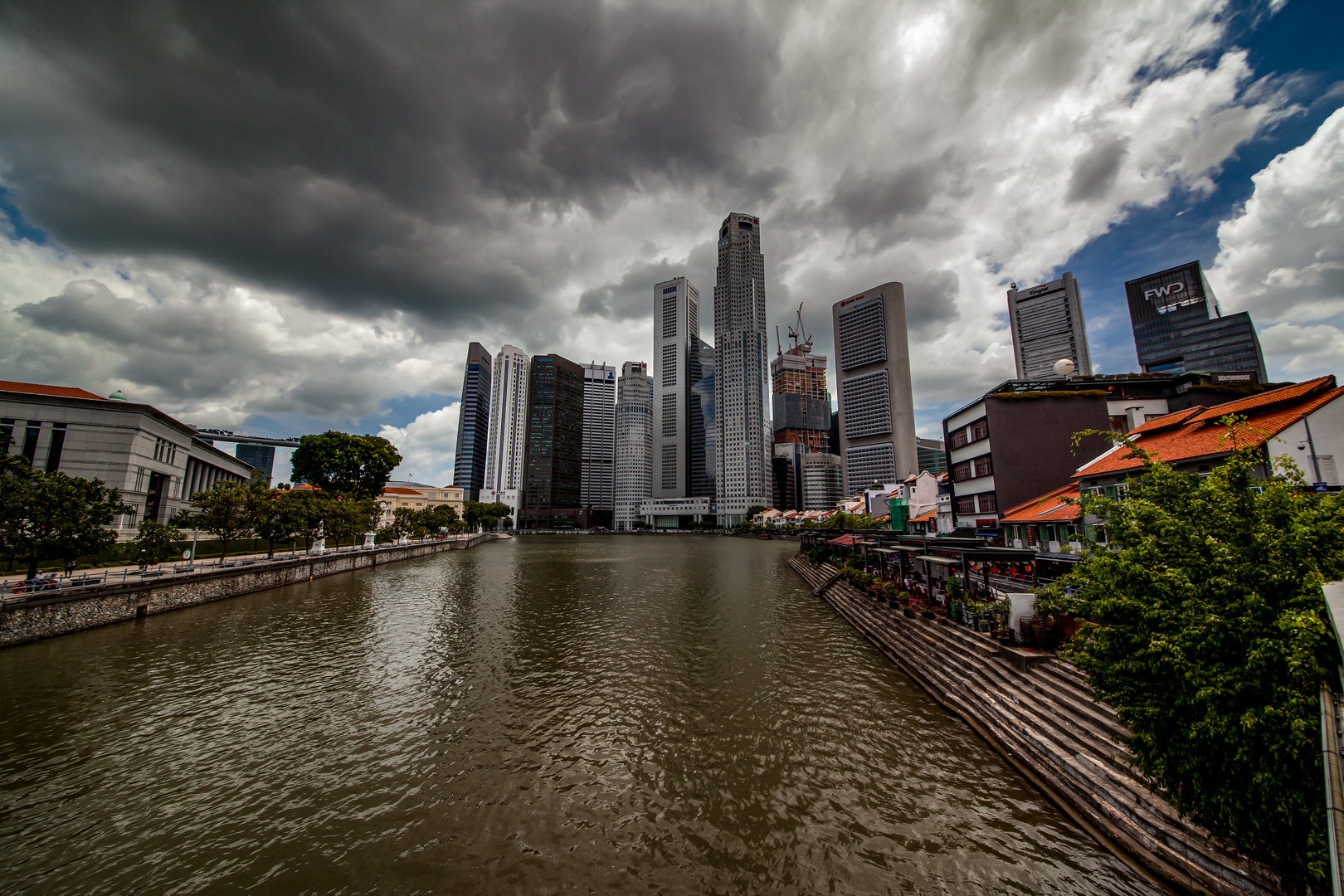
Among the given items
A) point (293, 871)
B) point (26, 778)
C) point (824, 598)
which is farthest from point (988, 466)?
point (26, 778)

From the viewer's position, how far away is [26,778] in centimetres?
1132

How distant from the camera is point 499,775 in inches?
474

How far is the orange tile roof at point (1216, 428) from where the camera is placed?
59.3 feet

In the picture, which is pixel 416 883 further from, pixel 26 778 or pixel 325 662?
pixel 325 662

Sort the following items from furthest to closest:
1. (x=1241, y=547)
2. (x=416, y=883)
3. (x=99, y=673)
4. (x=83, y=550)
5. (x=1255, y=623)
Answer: (x=83, y=550) → (x=99, y=673) → (x=416, y=883) → (x=1241, y=547) → (x=1255, y=623)

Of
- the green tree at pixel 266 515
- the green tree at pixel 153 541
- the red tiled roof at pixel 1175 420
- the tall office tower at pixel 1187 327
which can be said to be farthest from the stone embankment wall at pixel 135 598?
the tall office tower at pixel 1187 327

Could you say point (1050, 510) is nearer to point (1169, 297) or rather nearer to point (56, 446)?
point (56, 446)

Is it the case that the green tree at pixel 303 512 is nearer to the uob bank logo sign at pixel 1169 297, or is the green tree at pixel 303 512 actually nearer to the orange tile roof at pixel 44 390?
the orange tile roof at pixel 44 390

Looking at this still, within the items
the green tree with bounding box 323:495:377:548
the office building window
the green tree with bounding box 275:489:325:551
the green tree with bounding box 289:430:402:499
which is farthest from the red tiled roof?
the green tree with bounding box 289:430:402:499

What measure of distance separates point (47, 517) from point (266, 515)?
1814 cm

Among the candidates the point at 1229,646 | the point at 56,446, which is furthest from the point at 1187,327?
the point at 56,446

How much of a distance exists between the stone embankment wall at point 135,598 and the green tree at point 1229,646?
39.4 meters

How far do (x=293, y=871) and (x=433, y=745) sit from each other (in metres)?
4.93

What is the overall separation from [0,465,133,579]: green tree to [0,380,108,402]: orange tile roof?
25.6 m
